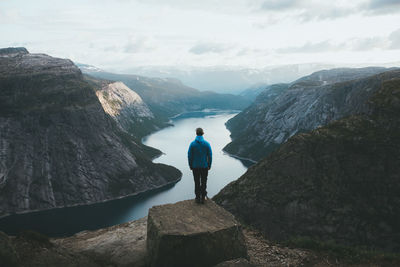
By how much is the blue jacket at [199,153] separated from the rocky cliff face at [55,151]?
498 feet

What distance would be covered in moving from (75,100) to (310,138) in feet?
478

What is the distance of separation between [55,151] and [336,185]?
457ft

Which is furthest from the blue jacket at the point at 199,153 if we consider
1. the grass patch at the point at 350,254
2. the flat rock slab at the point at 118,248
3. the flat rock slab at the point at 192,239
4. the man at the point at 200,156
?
the grass patch at the point at 350,254

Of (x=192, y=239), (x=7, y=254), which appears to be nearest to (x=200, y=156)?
(x=192, y=239)

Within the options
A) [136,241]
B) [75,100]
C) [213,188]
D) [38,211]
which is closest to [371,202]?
[136,241]

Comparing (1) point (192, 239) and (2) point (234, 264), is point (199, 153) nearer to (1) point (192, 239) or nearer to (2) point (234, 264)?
(1) point (192, 239)

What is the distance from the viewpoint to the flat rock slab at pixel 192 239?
16.9 meters

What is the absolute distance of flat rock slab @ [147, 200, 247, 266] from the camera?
55.4 ft

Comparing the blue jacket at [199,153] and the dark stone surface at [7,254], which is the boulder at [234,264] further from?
the dark stone surface at [7,254]

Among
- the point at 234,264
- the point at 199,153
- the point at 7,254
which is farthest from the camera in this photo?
the point at 199,153

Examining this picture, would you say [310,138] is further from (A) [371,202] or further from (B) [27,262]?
(B) [27,262]

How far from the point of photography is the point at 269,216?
2923 inches

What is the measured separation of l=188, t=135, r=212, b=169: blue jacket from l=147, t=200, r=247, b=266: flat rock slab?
3378 millimetres

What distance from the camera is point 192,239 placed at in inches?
671
